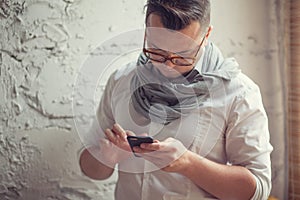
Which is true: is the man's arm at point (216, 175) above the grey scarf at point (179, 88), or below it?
below

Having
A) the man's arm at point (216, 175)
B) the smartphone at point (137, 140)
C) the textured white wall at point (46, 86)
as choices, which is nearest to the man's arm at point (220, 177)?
the man's arm at point (216, 175)

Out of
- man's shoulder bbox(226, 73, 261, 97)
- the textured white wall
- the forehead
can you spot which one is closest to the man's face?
the forehead

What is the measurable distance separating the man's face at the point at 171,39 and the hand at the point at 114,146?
169mm

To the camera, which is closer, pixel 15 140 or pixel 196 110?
pixel 196 110

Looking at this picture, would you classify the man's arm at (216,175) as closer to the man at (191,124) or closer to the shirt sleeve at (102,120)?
the man at (191,124)

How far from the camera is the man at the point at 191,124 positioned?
1041 mm

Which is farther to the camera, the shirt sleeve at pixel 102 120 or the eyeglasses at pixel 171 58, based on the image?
the shirt sleeve at pixel 102 120

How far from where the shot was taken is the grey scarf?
110 centimetres

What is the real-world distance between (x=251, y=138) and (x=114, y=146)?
0.99 ft

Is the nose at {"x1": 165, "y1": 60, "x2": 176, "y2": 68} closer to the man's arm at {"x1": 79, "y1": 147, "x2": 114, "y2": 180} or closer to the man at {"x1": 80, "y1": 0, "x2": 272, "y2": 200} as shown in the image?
the man at {"x1": 80, "y1": 0, "x2": 272, "y2": 200}

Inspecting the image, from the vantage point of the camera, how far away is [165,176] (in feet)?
3.79

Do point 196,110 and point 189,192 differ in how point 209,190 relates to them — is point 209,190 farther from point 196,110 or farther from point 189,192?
point 196,110

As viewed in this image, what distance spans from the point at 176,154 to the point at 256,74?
0.64 m

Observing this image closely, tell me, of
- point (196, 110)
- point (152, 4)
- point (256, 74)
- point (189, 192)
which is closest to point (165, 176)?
point (189, 192)
